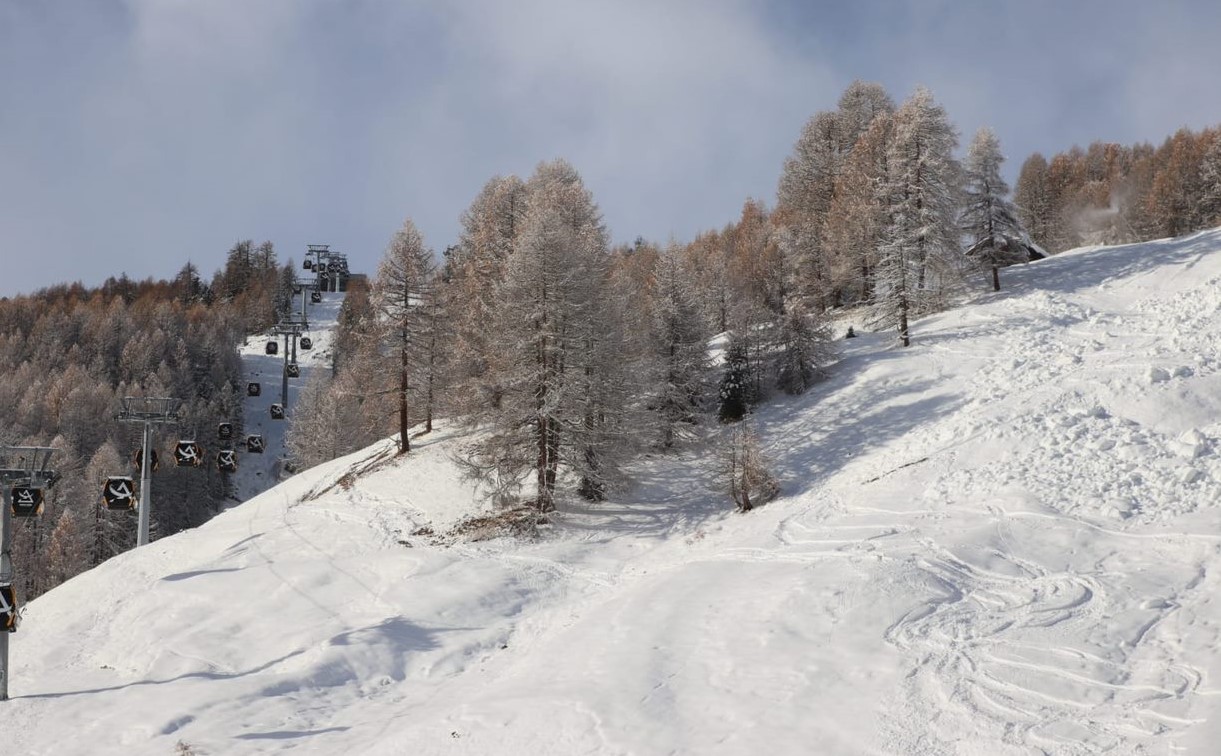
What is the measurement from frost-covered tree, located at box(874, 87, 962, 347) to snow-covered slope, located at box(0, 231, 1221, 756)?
5.54 m

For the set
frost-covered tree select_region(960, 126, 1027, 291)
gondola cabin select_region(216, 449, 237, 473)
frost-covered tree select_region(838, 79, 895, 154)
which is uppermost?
frost-covered tree select_region(838, 79, 895, 154)

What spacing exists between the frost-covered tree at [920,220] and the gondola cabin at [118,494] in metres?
33.6

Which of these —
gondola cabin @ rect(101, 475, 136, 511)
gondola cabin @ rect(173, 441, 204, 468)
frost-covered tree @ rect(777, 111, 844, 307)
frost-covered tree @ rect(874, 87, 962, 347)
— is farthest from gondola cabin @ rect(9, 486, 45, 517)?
frost-covered tree @ rect(777, 111, 844, 307)

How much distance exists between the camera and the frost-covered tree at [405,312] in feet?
117

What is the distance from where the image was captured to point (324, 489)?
33906 millimetres

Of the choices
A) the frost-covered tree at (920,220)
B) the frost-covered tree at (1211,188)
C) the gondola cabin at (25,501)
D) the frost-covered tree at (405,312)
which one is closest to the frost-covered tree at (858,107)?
the frost-covered tree at (920,220)

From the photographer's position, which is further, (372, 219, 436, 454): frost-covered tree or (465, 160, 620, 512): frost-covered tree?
(372, 219, 436, 454): frost-covered tree

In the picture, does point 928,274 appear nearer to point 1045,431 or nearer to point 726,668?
point 1045,431

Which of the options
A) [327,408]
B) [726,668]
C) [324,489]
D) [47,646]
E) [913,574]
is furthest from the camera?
[327,408]

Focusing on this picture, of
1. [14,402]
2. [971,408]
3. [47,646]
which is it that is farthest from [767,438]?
[14,402]

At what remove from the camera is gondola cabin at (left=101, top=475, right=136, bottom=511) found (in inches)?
1077

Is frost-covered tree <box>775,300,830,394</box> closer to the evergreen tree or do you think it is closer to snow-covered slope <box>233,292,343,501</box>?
the evergreen tree

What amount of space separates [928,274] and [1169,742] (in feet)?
99.5

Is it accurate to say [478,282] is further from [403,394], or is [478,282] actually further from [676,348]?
[676,348]
